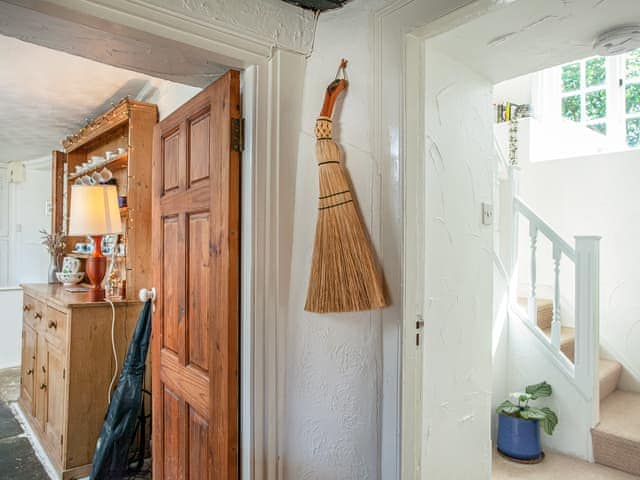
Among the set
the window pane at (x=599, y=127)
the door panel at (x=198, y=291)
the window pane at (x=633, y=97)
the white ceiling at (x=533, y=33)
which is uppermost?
the window pane at (x=633, y=97)

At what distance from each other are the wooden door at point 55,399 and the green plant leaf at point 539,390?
257 centimetres

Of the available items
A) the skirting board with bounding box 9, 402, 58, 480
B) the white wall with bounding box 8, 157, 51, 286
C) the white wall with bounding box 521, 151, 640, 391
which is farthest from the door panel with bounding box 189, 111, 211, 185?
the white wall with bounding box 8, 157, 51, 286

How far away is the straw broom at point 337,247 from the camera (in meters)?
1.20

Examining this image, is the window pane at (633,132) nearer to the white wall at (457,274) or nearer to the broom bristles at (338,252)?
the white wall at (457,274)

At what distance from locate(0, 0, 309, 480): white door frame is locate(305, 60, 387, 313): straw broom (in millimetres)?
152

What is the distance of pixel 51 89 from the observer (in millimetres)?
2582

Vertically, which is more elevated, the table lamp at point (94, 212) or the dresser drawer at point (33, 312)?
the table lamp at point (94, 212)

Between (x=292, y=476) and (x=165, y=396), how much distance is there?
65 centimetres

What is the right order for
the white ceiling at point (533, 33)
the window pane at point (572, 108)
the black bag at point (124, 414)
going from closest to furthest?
the white ceiling at point (533, 33), the black bag at point (124, 414), the window pane at point (572, 108)

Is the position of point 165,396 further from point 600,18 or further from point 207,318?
point 600,18

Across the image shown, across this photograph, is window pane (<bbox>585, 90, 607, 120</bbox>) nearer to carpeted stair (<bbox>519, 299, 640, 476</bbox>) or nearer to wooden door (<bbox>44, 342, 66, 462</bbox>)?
carpeted stair (<bbox>519, 299, 640, 476</bbox>)

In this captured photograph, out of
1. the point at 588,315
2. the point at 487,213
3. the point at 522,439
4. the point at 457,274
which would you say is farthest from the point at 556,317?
the point at 457,274

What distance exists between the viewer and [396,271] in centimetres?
120

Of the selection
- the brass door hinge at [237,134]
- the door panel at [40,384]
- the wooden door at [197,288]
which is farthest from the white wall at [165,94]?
the door panel at [40,384]
